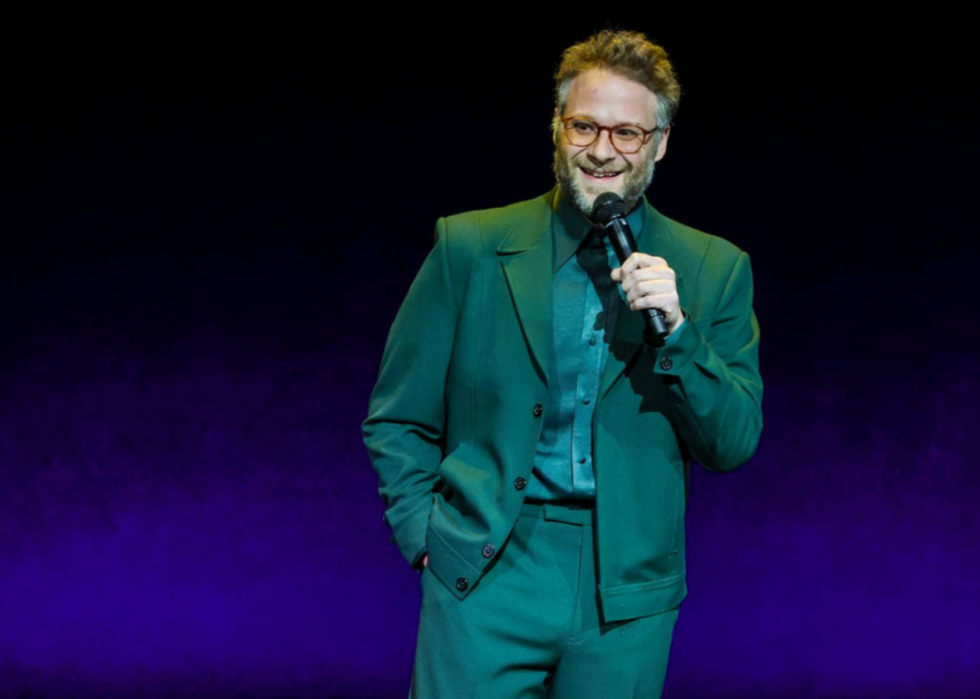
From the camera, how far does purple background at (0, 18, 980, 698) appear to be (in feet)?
11.7

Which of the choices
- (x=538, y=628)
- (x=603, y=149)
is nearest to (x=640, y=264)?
(x=603, y=149)

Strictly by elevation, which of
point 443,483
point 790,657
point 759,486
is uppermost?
point 443,483

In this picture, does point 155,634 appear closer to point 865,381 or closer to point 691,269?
point 865,381

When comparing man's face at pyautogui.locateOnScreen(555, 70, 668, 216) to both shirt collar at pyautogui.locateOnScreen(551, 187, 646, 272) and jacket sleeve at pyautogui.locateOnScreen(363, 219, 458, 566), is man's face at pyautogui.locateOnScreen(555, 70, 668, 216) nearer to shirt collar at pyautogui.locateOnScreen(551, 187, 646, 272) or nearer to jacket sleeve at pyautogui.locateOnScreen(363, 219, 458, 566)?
shirt collar at pyautogui.locateOnScreen(551, 187, 646, 272)

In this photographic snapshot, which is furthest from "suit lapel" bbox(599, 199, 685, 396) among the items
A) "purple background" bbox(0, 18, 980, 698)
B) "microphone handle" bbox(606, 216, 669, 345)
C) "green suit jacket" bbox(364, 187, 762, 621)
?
"purple background" bbox(0, 18, 980, 698)

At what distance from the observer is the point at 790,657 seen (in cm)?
383

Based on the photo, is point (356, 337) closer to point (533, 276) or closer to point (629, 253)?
point (533, 276)

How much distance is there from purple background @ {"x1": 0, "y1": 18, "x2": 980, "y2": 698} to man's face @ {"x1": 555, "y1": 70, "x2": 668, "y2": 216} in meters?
1.59

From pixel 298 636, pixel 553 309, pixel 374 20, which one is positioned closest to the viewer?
pixel 553 309

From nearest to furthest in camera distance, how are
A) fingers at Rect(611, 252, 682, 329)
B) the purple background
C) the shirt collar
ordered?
fingers at Rect(611, 252, 682, 329)
the shirt collar
the purple background

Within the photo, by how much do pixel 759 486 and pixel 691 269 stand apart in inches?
72.1

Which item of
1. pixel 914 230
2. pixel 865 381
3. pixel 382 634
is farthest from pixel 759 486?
pixel 382 634

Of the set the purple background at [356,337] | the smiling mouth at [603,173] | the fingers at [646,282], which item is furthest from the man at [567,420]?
the purple background at [356,337]

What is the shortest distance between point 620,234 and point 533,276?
0.64 feet
